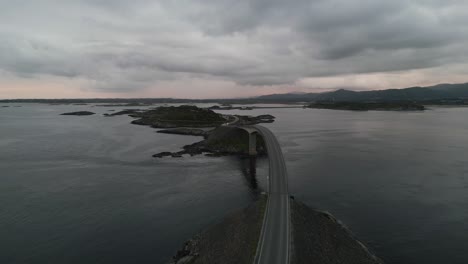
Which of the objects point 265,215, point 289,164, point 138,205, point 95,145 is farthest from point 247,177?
point 95,145

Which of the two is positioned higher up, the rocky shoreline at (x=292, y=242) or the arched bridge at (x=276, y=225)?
the arched bridge at (x=276, y=225)

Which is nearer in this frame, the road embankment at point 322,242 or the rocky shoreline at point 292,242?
the road embankment at point 322,242

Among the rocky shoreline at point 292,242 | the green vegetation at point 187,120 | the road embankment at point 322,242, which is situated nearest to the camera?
the road embankment at point 322,242

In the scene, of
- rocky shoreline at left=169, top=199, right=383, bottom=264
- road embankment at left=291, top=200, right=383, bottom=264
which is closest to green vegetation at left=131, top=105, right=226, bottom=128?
rocky shoreline at left=169, top=199, right=383, bottom=264

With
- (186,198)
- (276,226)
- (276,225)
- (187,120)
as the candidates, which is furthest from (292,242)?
(187,120)

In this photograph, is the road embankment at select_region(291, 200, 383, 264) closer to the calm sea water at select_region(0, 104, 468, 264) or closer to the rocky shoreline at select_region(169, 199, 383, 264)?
the rocky shoreline at select_region(169, 199, 383, 264)

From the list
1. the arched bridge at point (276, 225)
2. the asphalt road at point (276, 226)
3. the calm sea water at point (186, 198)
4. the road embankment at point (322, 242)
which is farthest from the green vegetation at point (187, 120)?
the road embankment at point (322, 242)

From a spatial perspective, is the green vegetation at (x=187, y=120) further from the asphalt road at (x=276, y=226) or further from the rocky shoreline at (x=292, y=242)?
the rocky shoreline at (x=292, y=242)

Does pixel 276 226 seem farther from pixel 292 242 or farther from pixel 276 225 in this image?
pixel 292 242
